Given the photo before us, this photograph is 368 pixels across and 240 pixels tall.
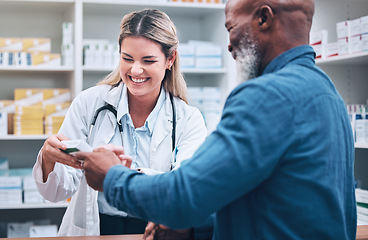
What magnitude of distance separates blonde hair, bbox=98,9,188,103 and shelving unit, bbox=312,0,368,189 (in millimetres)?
1283

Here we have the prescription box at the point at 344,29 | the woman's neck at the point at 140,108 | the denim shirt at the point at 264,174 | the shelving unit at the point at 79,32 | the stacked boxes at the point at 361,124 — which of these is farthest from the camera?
the shelving unit at the point at 79,32

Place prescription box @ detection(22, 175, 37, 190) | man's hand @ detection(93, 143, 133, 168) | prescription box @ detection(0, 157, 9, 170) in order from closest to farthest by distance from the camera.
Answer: man's hand @ detection(93, 143, 133, 168), prescription box @ detection(22, 175, 37, 190), prescription box @ detection(0, 157, 9, 170)

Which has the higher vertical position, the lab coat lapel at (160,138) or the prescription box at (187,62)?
the prescription box at (187,62)

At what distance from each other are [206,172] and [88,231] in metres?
1.00

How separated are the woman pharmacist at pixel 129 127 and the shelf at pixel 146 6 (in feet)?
5.34

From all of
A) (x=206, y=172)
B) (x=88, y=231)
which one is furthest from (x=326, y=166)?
(x=88, y=231)

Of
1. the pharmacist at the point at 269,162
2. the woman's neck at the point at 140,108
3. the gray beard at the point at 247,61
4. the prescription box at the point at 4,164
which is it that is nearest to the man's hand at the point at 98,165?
the pharmacist at the point at 269,162

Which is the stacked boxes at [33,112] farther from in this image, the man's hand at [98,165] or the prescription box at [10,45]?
the man's hand at [98,165]

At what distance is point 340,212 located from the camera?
0.88 metres

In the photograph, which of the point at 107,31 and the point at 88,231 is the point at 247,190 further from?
the point at 107,31

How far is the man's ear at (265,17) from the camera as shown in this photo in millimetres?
916

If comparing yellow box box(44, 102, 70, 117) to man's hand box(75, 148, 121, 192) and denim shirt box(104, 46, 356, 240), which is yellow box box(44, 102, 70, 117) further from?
denim shirt box(104, 46, 356, 240)

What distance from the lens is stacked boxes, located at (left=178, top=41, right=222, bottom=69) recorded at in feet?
11.5

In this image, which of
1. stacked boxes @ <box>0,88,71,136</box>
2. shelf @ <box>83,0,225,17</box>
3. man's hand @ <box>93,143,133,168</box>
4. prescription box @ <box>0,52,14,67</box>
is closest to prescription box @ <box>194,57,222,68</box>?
shelf @ <box>83,0,225,17</box>
